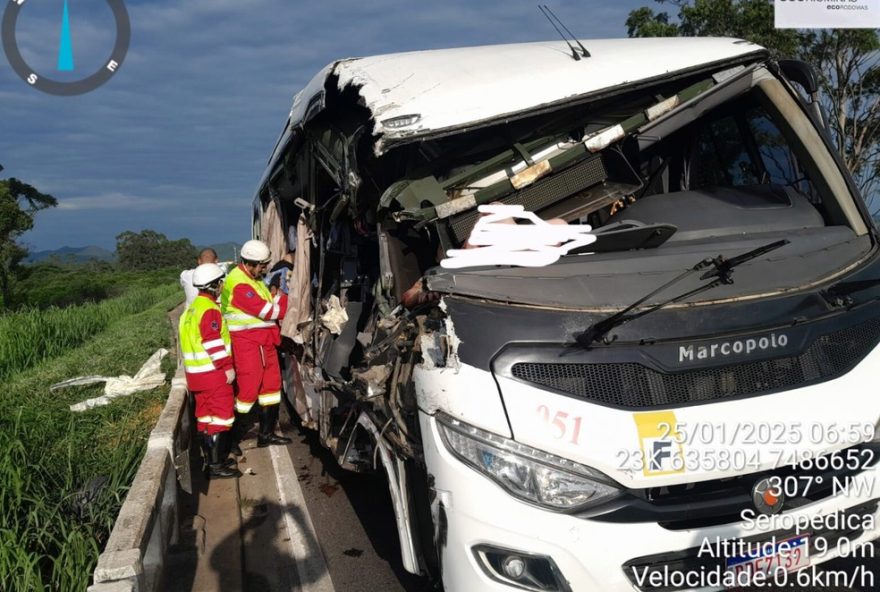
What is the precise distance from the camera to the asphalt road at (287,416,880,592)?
128 inches

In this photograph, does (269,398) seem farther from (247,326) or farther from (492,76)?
(492,76)

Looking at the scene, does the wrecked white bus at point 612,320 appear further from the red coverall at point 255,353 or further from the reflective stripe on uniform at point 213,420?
the red coverall at point 255,353

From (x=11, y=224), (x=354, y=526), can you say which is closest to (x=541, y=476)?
(x=354, y=526)

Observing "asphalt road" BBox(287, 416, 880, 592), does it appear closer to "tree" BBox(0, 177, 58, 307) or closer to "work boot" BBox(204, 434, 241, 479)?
"work boot" BBox(204, 434, 241, 479)

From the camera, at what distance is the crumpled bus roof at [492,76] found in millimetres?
3244

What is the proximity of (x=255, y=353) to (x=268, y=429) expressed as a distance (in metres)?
0.83

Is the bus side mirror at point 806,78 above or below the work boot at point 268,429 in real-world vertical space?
above

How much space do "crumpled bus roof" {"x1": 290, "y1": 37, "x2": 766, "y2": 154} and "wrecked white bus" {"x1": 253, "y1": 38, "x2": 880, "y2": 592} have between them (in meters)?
0.02

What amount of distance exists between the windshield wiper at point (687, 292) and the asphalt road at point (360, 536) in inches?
55.0

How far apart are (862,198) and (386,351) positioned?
2.34 m

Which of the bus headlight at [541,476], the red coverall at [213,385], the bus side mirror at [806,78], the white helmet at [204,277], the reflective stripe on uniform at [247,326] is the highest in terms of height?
the bus side mirror at [806,78]

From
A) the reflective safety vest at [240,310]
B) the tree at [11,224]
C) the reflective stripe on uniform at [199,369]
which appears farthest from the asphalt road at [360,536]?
the tree at [11,224]

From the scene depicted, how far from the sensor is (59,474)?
4.68m

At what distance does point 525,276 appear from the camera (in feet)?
9.27
